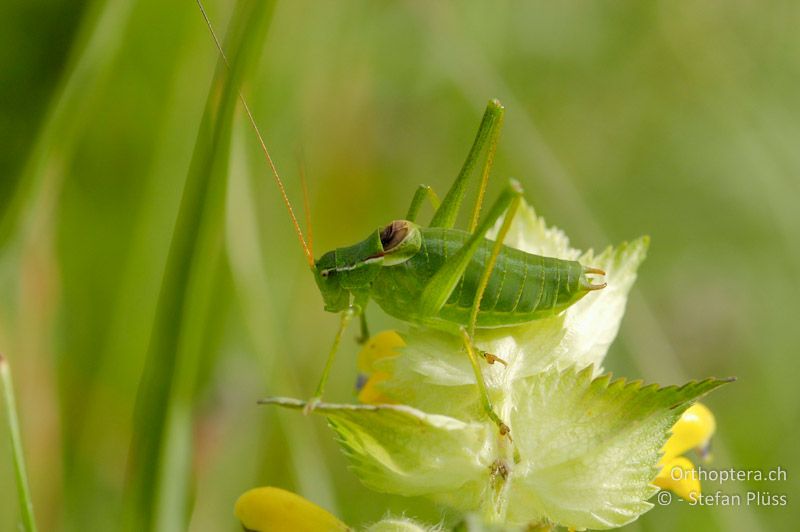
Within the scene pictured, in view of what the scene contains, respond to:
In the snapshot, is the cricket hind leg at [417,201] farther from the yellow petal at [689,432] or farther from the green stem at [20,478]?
the green stem at [20,478]

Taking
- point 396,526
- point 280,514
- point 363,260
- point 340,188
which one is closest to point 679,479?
point 396,526

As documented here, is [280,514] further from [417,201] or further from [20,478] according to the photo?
[417,201]

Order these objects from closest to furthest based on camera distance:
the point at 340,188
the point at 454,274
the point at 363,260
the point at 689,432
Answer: the point at 689,432
the point at 454,274
the point at 363,260
the point at 340,188

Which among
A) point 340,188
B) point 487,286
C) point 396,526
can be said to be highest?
point 340,188

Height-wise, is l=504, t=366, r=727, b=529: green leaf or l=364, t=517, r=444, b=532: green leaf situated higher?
l=504, t=366, r=727, b=529: green leaf

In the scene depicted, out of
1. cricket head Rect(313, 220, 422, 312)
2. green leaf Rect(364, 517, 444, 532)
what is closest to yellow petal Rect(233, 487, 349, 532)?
green leaf Rect(364, 517, 444, 532)

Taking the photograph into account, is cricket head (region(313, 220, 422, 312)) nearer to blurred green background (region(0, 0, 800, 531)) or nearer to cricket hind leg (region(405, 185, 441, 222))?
cricket hind leg (region(405, 185, 441, 222))
